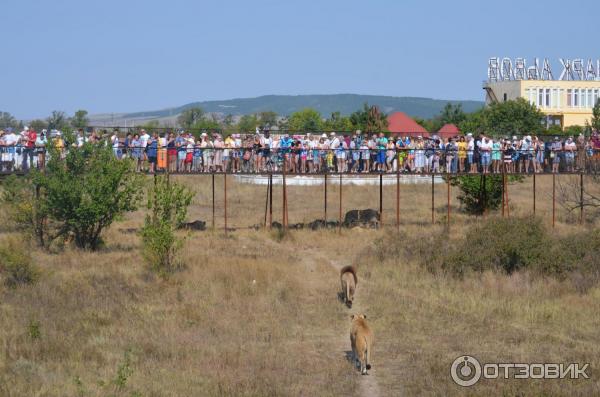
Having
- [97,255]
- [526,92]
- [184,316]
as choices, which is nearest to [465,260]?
[184,316]

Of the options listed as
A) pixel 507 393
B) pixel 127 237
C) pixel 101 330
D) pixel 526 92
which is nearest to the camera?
pixel 507 393

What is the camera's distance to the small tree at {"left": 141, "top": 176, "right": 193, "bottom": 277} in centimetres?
2880

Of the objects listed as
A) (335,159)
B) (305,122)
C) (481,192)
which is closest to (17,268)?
(335,159)

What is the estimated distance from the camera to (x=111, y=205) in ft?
110

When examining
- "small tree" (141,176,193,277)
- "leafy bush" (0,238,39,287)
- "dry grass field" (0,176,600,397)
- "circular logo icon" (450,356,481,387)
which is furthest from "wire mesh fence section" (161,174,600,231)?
"circular logo icon" (450,356,481,387)

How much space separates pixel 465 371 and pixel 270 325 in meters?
5.57

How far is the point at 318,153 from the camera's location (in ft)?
127

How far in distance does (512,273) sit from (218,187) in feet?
112

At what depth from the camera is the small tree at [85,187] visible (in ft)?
108

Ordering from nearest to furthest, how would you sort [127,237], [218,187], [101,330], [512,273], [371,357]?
[371,357] < [101,330] < [512,273] < [127,237] < [218,187]

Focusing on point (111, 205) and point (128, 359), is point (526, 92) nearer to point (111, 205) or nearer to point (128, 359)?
point (111, 205)

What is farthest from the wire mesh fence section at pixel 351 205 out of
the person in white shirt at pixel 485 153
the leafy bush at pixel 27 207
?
the leafy bush at pixel 27 207

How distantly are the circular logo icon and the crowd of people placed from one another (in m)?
19.0

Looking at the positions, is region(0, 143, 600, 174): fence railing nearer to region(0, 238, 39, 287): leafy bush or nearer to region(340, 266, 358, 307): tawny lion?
region(0, 238, 39, 287): leafy bush
